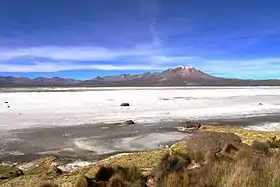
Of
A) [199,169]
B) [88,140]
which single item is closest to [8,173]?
[199,169]

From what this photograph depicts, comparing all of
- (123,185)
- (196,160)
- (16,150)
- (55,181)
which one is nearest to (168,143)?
(16,150)

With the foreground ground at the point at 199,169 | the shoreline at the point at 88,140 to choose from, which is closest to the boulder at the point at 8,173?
the foreground ground at the point at 199,169

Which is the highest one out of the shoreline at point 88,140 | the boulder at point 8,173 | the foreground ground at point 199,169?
the foreground ground at point 199,169

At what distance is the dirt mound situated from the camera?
412 inches

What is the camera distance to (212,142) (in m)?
10.9

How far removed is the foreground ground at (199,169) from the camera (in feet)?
19.3

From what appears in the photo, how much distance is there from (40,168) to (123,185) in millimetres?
5305

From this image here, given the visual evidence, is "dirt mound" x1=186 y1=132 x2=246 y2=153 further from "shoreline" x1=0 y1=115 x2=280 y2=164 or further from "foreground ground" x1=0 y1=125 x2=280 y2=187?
Result: "shoreline" x1=0 y1=115 x2=280 y2=164

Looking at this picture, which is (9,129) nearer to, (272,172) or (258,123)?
(258,123)

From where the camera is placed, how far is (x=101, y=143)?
55.8 ft

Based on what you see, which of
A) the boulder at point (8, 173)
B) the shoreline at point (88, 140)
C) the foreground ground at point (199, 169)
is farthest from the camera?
the shoreline at point (88, 140)

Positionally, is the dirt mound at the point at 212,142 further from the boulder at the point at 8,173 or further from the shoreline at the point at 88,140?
the boulder at the point at 8,173

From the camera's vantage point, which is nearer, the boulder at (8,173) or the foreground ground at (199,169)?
the foreground ground at (199,169)

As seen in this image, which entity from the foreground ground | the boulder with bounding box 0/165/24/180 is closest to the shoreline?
the foreground ground
